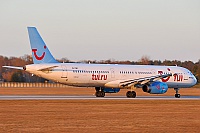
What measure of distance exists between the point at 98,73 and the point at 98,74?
133 millimetres

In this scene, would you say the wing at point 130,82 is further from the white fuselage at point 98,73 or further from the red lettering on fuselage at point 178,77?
the red lettering on fuselage at point 178,77

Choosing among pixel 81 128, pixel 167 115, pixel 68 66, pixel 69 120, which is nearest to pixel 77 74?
pixel 68 66

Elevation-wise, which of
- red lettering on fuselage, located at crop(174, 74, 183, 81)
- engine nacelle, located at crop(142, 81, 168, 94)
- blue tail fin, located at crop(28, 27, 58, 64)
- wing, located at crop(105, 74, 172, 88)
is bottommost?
engine nacelle, located at crop(142, 81, 168, 94)

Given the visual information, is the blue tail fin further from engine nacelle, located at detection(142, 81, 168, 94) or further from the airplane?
engine nacelle, located at detection(142, 81, 168, 94)

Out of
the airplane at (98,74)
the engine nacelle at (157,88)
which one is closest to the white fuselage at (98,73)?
the airplane at (98,74)

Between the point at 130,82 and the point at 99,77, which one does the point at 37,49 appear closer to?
the point at 99,77

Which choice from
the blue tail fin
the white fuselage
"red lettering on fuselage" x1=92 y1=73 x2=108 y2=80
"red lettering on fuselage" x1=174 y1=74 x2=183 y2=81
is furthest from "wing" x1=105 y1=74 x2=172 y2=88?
the blue tail fin

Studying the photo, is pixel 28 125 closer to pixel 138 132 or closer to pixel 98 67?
pixel 138 132

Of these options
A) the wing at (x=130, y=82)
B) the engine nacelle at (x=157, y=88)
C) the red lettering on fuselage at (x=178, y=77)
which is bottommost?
the engine nacelle at (x=157, y=88)

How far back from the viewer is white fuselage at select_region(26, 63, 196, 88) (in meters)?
53.6

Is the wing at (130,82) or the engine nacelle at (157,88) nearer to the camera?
the engine nacelle at (157,88)

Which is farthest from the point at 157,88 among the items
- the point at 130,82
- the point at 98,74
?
the point at 98,74

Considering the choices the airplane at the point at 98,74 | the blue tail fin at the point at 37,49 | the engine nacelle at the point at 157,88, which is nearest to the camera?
the airplane at the point at 98,74

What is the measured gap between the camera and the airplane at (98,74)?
5378cm
